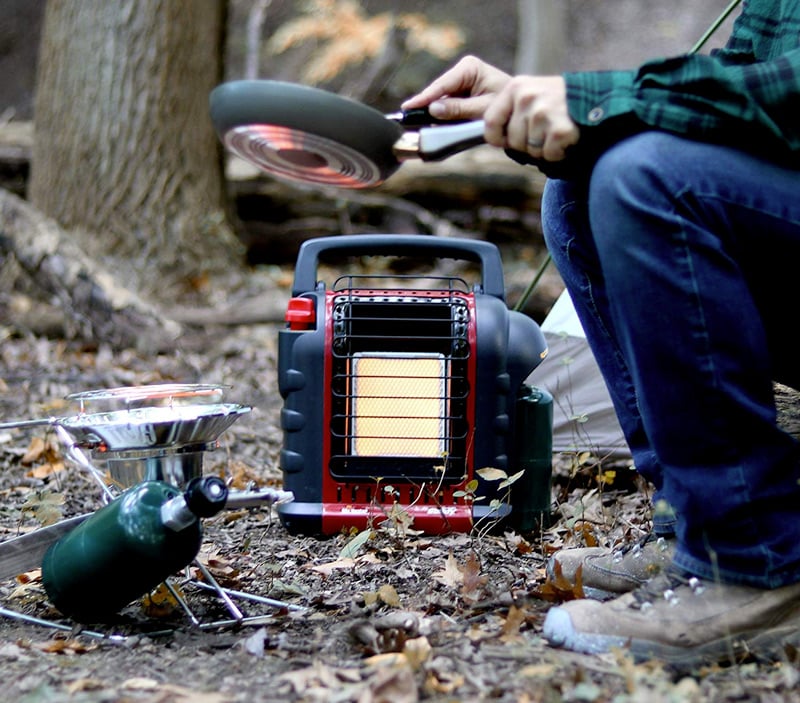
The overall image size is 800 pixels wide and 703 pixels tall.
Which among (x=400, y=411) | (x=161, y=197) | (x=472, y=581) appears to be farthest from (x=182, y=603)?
(x=161, y=197)

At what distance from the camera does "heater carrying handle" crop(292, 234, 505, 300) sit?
2285 mm

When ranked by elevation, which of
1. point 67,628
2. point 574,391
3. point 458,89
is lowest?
point 67,628

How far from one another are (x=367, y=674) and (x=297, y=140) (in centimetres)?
84

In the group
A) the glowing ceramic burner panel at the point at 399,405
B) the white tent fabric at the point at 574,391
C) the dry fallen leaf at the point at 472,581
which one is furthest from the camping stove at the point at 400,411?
the white tent fabric at the point at 574,391

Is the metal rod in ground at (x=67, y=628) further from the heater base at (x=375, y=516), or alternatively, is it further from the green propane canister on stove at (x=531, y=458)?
the green propane canister on stove at (x=531, y=458)

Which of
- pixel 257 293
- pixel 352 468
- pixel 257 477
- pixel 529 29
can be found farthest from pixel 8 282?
pixel 529 29

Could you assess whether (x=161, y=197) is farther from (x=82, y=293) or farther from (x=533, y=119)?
(x=533, y=119)

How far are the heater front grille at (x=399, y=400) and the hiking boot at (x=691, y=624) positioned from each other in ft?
2.47

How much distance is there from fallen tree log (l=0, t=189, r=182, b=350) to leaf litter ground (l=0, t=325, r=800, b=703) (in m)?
1.62

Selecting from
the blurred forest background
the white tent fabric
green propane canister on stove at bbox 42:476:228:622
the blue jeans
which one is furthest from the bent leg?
the blurred forest background

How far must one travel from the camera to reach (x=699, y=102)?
1.36 metres

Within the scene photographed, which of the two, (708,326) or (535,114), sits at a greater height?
(535,114)

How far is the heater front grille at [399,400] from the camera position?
218cm

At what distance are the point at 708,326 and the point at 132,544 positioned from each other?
0.98 metres
